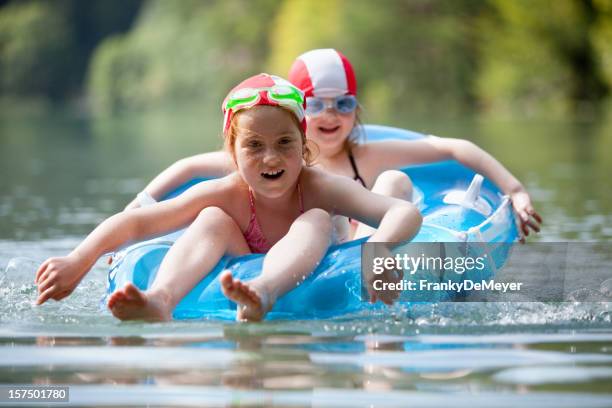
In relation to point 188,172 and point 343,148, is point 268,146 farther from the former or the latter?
point 343,148

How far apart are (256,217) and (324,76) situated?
1.11 metres

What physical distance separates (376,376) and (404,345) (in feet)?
1.08

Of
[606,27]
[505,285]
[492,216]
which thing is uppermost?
[606,27]

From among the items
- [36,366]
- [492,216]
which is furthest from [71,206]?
[36,366]

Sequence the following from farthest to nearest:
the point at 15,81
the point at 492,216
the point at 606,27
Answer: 1. the point at 15,81
2. the point at 606,27
3. the point at 492,216

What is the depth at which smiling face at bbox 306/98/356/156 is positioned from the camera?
173 inches

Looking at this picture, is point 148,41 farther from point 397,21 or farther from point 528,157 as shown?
point 528,157

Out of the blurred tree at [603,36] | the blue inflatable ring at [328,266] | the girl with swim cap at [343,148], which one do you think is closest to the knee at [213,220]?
the blue inflatable ring at [328,266]

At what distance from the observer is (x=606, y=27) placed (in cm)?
2359

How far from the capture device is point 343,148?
4.48 metres

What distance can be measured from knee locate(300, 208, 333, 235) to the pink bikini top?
0.14 m

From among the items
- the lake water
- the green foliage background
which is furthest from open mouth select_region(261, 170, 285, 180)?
the green foliage background

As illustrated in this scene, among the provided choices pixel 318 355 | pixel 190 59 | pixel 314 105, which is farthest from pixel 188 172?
pixel 190 59

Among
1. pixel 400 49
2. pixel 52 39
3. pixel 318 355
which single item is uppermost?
pixel 52 39
